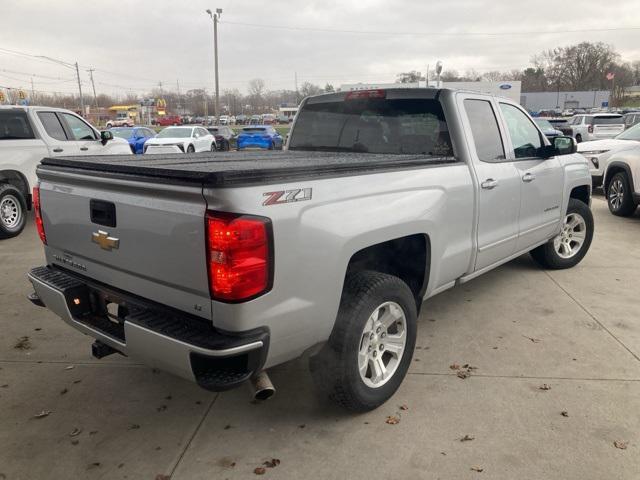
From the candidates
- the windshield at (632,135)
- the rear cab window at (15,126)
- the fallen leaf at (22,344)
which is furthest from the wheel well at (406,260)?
the windshield at (632,135)

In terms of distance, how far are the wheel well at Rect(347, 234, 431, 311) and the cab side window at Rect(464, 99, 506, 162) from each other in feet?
3.46

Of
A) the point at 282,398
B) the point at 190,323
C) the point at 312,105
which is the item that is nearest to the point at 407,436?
the point at 282,398

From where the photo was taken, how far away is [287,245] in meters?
2.33

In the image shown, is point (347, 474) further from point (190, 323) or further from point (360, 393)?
point (190, 323)

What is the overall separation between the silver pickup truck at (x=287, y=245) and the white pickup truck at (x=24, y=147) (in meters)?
5.50

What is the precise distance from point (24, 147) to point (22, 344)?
17.3 feet

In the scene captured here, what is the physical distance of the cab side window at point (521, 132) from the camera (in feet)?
14.9

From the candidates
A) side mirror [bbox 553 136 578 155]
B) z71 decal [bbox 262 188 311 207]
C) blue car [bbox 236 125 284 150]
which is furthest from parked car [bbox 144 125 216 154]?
z71 decal [bbox 262 188 311 207]

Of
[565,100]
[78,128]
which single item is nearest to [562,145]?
[78,128]

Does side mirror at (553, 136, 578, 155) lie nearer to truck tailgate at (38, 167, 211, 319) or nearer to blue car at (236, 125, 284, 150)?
truck tailgate at (38, 167, 211, 319)

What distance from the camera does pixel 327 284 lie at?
2.57 m

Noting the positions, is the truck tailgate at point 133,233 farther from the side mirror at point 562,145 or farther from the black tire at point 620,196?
the black tire at point 620,196

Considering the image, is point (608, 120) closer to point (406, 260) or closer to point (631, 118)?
point (631, 118)

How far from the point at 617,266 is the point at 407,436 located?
455cm
